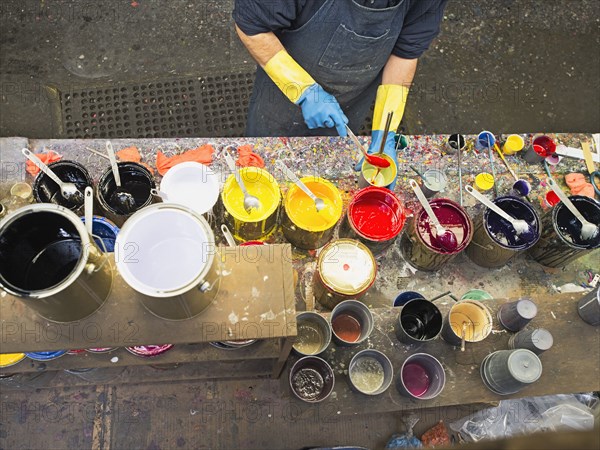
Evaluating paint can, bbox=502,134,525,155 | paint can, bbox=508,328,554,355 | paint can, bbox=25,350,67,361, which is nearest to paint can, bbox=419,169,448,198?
paint can, bbox=502,134,525,155

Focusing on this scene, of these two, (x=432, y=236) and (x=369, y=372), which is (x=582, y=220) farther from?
(x=369, y=372)

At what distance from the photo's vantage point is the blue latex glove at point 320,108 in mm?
2125

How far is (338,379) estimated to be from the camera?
5.41ft

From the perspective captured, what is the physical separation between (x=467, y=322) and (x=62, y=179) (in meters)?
1.70

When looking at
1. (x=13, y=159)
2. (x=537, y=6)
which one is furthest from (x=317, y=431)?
(x=537, y=6)

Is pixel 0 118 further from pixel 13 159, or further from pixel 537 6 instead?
pixel 537 6

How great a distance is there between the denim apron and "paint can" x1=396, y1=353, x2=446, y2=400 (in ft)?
4.66

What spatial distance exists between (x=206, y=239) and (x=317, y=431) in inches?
64.2

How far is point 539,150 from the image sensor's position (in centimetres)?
225

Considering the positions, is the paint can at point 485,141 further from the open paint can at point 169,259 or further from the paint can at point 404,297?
the open paint can at point 169,259

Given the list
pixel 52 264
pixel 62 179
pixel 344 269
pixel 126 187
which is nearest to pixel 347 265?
pixel 344 269

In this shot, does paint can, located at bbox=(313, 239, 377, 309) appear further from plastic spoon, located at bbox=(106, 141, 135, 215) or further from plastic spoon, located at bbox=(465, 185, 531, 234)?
plastic spoon, located at bbox=(106, 141, 135, 215)

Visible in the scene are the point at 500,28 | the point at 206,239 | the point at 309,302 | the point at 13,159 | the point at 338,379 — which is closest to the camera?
the point at 206,239

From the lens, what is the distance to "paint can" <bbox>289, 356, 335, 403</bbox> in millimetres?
1611
